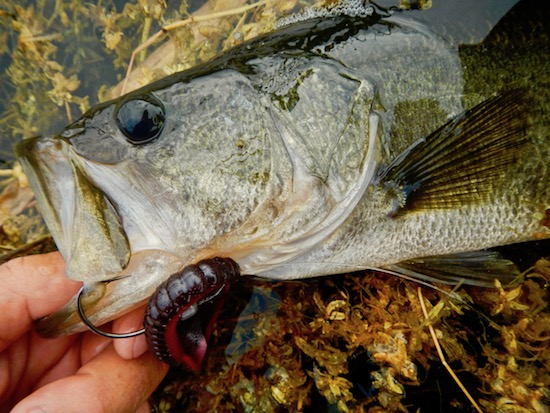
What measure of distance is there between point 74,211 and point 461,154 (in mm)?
1382

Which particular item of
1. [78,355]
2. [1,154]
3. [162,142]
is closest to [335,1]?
[162,142]

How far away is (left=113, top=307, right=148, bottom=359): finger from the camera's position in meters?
1.70

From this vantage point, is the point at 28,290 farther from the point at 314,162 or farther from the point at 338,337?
the point at 338,337

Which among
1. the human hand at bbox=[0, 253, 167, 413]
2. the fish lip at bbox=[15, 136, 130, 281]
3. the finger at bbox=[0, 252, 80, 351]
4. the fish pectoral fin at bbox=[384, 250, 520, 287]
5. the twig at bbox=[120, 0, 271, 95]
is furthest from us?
the twig at bbox=[120, 0, 271, 95]

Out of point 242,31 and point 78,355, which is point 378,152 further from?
point 78,355

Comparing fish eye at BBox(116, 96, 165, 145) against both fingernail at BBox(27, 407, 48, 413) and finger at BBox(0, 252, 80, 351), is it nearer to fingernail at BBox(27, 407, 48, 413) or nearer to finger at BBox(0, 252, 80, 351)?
finger at BBox(0, 252, 80, 351)

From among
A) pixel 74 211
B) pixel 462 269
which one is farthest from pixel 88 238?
pixel 462 269

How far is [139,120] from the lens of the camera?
58.1 inches

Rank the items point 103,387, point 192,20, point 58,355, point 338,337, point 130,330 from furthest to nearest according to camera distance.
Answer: point 192,20 → point 338,337 → point 58,355 → point 130,330 → point 103,387

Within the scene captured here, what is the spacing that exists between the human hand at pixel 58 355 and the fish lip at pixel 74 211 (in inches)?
14.0

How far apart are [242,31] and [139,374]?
5.78ft

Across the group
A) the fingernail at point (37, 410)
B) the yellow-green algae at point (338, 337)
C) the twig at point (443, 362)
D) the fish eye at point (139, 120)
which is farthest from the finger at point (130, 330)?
the twig at point (443, 362)

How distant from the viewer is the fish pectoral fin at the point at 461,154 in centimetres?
170

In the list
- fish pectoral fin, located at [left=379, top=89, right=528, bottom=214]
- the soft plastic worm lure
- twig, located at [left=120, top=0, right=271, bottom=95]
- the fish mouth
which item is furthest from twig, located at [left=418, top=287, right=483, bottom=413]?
twig, located at [left=120, top=0, right=271, bottom=95]
